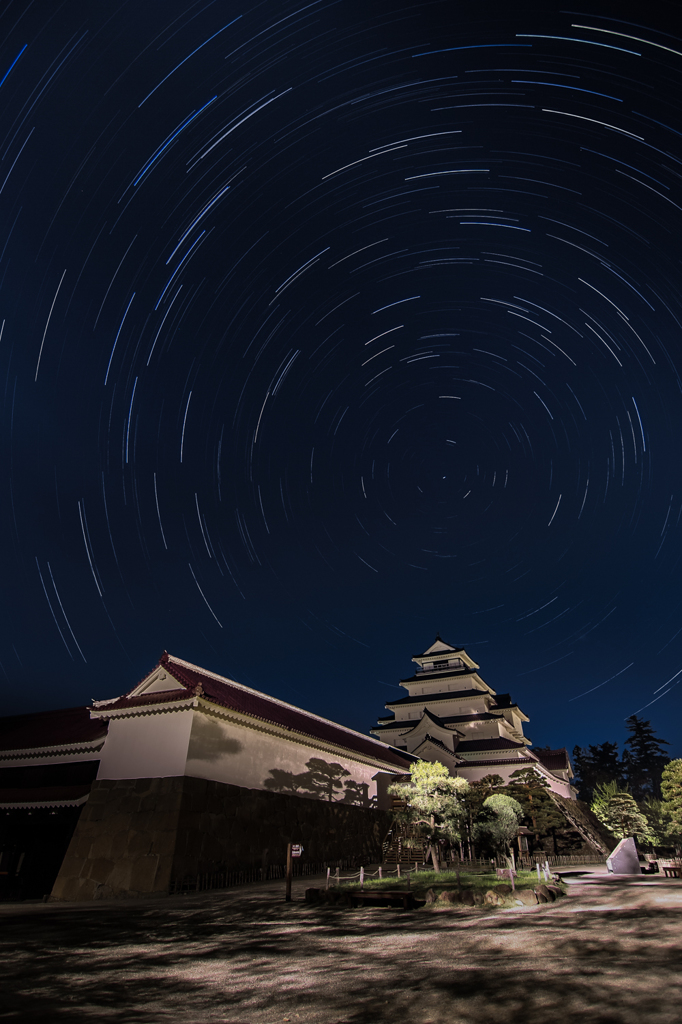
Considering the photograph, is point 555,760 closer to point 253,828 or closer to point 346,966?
point 253,828

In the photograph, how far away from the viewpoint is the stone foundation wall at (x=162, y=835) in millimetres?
17234

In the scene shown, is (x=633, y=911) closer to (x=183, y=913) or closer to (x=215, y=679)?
(x=183, y=913)

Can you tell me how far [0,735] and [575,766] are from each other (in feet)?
353

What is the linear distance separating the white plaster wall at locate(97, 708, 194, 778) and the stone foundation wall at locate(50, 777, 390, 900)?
0.39 metres

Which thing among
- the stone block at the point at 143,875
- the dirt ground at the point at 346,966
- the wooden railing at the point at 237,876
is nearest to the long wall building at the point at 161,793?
the stone block at the point at 143,875

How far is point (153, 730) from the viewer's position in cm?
2014

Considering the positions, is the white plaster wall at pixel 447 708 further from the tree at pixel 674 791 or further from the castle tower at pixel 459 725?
the tree at pixel 674 791

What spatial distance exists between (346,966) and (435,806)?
13197 mm

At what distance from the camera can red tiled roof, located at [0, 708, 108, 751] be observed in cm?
2203

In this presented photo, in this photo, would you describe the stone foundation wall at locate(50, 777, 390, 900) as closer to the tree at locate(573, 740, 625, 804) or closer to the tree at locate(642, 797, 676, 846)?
the tree at locate(642, 797, 676, 846)

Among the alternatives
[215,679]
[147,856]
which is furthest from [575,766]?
[147,856]

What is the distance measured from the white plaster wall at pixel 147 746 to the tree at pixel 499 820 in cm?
1266

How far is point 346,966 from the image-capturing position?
8250mm

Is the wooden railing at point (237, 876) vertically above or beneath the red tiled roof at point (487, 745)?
beneath
